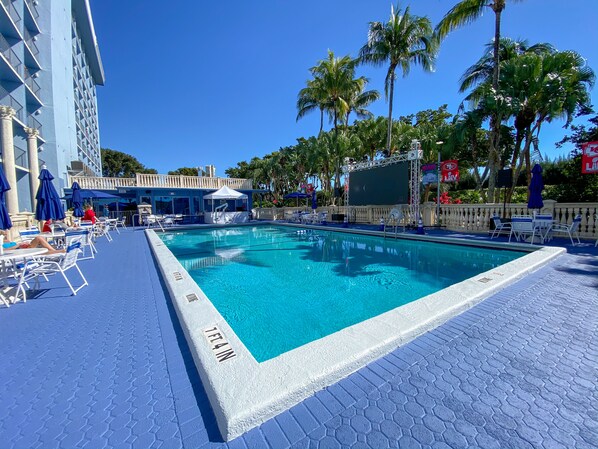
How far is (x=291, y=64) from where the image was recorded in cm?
2100

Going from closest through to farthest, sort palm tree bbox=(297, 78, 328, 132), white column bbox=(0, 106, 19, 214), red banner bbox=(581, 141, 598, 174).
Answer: red banner bbox=(581, 141, 598, 174) → white column bbox=(0, 106, 19, 214) → palm tree bbox=(297, 78, 328, 132)

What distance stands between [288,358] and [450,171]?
40.1 feet

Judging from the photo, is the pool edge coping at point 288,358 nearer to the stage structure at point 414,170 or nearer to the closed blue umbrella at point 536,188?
the closed blue umbrella at point 536,188

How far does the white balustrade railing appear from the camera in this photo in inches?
340

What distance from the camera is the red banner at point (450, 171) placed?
11672 millimetres

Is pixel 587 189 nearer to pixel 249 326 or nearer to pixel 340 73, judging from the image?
pixel 340 73

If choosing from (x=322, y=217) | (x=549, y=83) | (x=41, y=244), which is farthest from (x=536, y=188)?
(x=41, y=244)

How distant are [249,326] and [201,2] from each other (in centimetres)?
1469

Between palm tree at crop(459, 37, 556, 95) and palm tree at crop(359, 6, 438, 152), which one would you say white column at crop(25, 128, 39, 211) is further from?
palm tree at crop(459, 37, 556, 95)

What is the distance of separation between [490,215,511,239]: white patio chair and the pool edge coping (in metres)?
6.94

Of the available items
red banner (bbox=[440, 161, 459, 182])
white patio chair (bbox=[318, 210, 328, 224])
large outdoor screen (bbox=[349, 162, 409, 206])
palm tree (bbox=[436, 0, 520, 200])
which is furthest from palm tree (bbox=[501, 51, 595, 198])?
white patio chair (bbox=[318, 210, 328, 224])

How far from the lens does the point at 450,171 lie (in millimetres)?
11781

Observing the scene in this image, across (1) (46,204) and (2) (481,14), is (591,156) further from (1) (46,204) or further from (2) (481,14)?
(1) (46,204)

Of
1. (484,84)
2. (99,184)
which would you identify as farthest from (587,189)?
(99,184)
